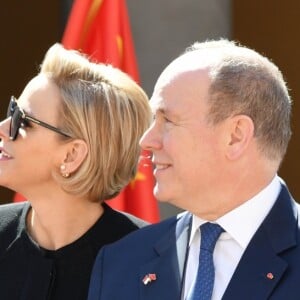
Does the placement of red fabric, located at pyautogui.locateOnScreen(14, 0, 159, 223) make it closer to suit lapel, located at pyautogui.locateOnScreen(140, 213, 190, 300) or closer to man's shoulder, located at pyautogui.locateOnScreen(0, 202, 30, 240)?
man's shoulder, located at pyautogui.locateOnScreen(0, 202, 30, 240)

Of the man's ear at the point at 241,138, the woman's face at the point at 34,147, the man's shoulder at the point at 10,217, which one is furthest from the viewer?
the man's shoulder at the point at 10,217

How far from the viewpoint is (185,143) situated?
3.18 metres

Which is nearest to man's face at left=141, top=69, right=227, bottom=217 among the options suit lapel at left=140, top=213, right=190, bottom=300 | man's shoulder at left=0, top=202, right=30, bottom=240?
suit lapel at left=140, top=213, right=190, bottom=300

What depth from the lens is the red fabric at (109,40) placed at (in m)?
4.64

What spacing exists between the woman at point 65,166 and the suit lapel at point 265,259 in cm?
94

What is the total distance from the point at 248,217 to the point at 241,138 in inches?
9.1

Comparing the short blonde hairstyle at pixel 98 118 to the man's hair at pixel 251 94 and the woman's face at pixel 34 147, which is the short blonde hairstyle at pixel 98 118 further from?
the man's hair at pixel 251 94

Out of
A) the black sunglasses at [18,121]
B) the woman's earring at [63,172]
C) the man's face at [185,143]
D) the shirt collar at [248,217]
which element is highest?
the man's face at [185,143]

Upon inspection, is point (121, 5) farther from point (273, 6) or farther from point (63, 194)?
point (273, 6)

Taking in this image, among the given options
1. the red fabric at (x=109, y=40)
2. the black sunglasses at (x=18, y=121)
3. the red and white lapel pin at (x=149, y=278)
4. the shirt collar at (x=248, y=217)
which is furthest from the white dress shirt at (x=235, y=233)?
the red fabric at (x=109, y=40)

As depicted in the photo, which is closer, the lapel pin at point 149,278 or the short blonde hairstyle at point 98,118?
the lapel pin at point 149,278

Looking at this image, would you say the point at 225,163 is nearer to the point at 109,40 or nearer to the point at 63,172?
the point at 63,172

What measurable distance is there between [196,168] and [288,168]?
3944 millimetres

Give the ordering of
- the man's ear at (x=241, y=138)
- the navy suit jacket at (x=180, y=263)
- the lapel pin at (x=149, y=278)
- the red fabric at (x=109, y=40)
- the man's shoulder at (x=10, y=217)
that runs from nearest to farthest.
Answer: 1. the navy suit jacket at (x=180, y=263)
2. the man's ear at (x=241, y=138)
3. the lapel pin at (x=149, y=278)
4. the man's shoulder at (x=10, y=217)
5. the red fabric at (x=109, y=40)
